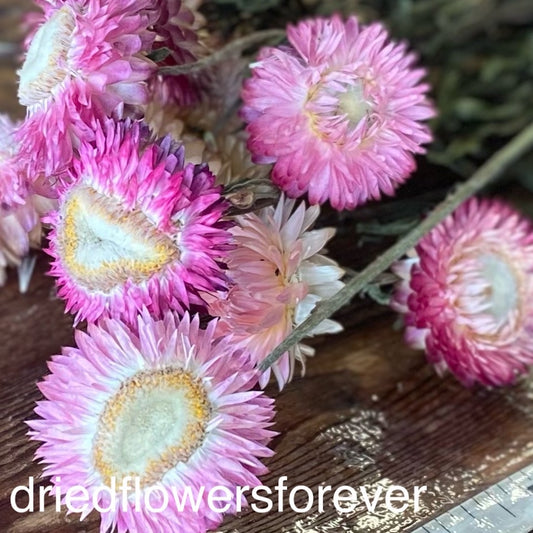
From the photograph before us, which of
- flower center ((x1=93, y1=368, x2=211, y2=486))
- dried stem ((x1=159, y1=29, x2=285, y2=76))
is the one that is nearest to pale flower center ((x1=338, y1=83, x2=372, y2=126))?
dried stem ((x1=159, y1=29, x2=285, y2=76))

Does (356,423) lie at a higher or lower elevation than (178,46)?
lower

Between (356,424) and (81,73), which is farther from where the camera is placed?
(356,424)

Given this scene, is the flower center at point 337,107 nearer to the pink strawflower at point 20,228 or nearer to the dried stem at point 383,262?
the dried stem at point 383,262

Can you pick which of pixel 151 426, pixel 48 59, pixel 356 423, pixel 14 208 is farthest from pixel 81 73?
pixel 356 423

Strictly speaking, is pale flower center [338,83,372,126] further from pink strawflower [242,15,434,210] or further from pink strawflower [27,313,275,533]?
pink strawflower [27,313,275,533]

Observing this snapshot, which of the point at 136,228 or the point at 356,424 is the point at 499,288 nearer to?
the point at 356,424

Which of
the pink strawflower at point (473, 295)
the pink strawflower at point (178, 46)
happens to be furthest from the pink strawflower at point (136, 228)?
the pink strawflower at point (473, 295)

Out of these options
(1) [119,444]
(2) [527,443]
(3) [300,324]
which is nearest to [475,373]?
(2) [527,443]

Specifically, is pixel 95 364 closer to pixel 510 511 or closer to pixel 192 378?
pixel 192 378
